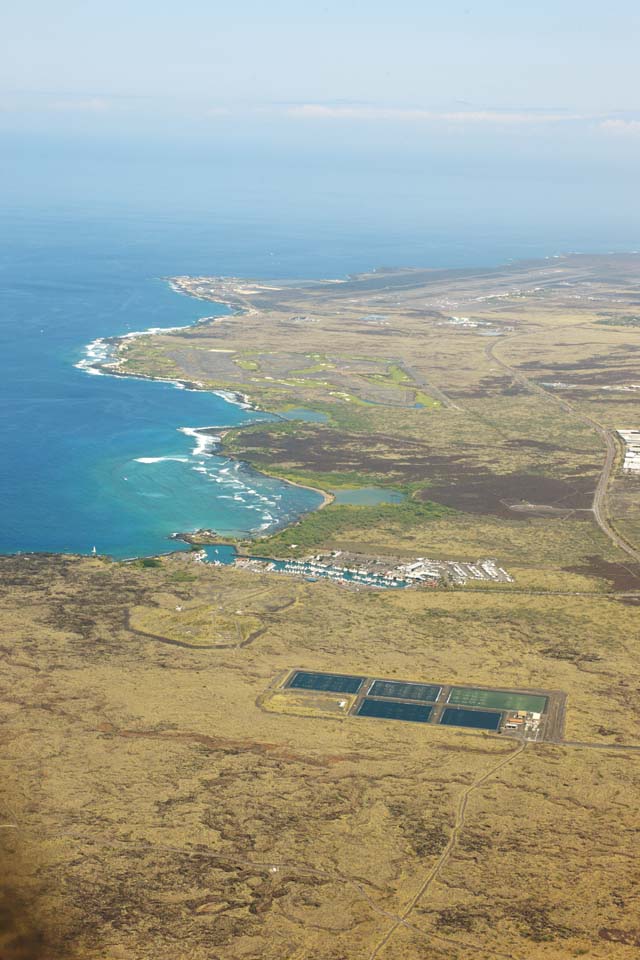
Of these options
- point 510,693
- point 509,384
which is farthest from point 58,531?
point 509,384

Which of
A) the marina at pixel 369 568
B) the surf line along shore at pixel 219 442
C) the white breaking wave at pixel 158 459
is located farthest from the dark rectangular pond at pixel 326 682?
the white breaking wave at pixel 158 459

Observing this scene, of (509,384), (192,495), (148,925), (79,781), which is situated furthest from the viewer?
(509,384)

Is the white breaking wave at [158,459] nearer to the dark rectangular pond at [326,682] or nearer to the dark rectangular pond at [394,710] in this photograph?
the dark rectangular pond at [326,682]

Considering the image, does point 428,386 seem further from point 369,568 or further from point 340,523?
point 369,568

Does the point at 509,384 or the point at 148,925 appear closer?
the point at 148,925

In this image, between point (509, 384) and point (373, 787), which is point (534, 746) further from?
point (509, 384)

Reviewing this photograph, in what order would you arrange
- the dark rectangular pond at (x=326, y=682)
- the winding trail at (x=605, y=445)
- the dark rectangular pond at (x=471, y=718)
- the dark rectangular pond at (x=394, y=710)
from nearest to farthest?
the dark rectangular pond at (x=471, y=718)
the dark rectangular pond at (x=394, y=710)
the dark rectangular pond at (x=326, y=682)
the winding trail at (x=605, y=445)

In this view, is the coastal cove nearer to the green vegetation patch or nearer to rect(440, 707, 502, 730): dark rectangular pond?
the green vegetation patch
